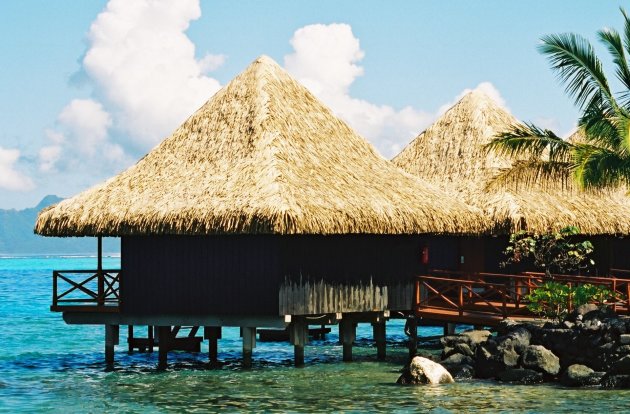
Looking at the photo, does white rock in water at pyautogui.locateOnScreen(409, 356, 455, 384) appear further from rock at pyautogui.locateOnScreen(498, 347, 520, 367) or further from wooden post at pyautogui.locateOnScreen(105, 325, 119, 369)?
wooden post at pyautogui.locateOnScreen(105, 325, 119, 369)

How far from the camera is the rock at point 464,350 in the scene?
949 inches

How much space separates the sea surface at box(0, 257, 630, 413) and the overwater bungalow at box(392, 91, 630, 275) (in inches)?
159

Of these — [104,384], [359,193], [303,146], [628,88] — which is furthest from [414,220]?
[104,384]

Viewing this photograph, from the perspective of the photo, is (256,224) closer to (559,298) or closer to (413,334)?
(413,334)

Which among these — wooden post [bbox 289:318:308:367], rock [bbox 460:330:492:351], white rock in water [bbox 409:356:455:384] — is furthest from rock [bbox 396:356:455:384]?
wooden post [bbox 289:318:308:367]

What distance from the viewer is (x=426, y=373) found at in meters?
22.8

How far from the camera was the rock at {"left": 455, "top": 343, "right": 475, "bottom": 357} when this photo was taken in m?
24.1

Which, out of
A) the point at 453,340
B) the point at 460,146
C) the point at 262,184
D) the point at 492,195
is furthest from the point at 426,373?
the point at 460,146

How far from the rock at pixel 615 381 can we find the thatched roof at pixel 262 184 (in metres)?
5.43

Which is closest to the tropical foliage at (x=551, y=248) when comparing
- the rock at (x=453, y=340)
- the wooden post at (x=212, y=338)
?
the rock at (x=453, y=340)

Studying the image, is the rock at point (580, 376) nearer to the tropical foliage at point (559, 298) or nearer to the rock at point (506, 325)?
the rock at point (506, 325)

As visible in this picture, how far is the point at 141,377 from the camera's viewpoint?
83.3 feet

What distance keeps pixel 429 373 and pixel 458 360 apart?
128 cm

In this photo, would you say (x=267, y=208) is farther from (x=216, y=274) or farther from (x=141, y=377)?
(x=141, y=377)
